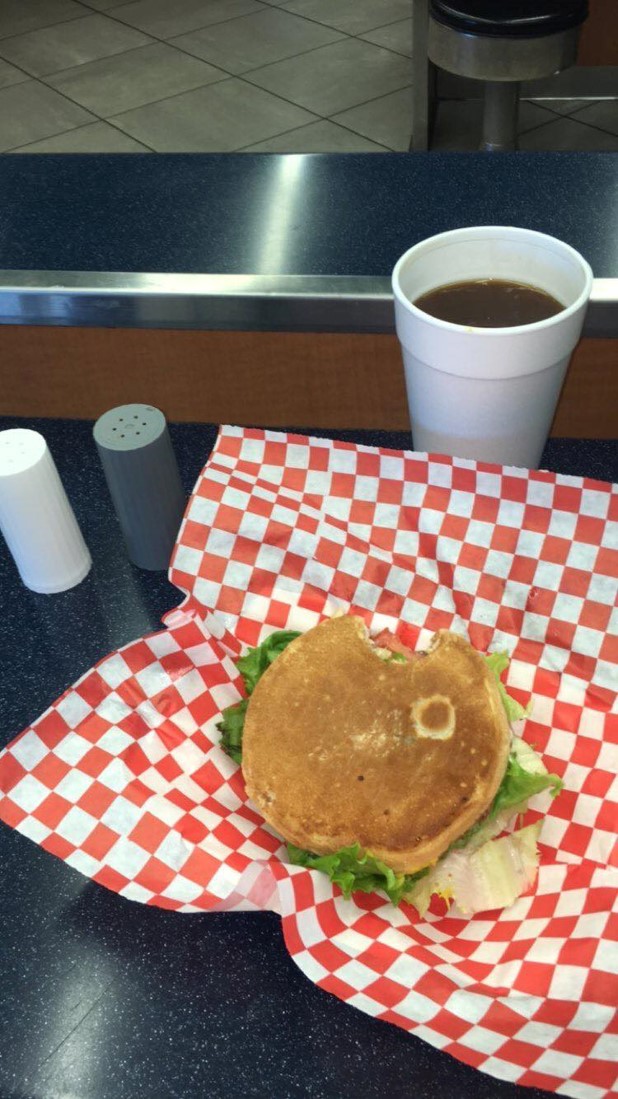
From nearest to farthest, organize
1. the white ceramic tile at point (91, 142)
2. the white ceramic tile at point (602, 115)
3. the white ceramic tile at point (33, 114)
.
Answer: the white ceramic tile at point (602, 115) < the white ceramic tile at point (91, 142) < the white ceramic tile at point (33, 114)

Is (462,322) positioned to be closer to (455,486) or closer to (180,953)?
(455,486)

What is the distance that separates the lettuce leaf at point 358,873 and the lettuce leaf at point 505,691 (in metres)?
0.24

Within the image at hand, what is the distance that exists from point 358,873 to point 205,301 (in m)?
0.88

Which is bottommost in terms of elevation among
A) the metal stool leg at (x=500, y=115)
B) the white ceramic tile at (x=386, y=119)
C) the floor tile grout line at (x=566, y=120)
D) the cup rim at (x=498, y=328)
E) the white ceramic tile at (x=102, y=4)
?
the white ceramic tile at (x=386, y=119)

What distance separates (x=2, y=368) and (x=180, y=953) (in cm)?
99

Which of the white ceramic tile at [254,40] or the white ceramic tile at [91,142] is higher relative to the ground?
the white ceramic tile at [254,40]

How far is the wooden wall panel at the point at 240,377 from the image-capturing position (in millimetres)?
1465

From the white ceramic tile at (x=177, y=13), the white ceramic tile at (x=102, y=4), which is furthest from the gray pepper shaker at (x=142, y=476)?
the white ceramic tile at (x=102, y=4)

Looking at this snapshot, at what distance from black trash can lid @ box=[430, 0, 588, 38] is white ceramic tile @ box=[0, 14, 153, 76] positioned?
3.07 metres

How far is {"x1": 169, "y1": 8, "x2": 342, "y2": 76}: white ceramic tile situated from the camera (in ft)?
17.7

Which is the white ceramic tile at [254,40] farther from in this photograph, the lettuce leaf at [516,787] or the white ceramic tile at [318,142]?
the lettuce leaf at [516,787]

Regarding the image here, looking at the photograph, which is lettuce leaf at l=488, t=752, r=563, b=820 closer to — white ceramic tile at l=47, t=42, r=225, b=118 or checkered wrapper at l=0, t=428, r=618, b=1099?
checkered wrapper at l=0, t=428, r=618, b=1099

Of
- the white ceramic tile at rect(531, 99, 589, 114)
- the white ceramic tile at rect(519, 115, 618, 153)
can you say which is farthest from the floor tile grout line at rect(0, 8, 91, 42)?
the white ceramic tile at rect(519, 115, 618, 153)

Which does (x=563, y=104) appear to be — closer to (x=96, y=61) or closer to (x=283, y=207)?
(x=96, y=61)
